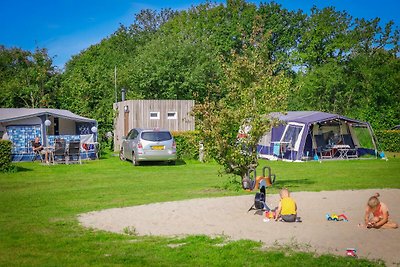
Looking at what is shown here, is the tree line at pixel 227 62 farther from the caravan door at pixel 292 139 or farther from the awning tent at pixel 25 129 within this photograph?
the awning tent at pixel 25 129

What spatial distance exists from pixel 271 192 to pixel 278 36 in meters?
40.8

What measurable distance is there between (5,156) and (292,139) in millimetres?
14006

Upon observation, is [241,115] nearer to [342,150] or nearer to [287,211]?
[287,211]

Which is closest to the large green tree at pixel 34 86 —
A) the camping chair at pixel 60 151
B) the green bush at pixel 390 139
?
the camping chair at pixel 60 151

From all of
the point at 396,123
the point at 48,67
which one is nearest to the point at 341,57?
the point at 396,123

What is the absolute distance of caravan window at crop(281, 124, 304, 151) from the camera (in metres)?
25.4

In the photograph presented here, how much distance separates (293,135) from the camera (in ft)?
85.9

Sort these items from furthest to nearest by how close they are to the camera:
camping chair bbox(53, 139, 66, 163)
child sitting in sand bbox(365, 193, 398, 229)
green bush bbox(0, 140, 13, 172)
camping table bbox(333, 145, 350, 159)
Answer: camping table bbox(333, 145, 350, 159) → camping chair bbox(53, 139, 66, 163) → green bush bbox(0, 140, 13, 172) → child sitting in sand bbox(365, 193, 398, 229)

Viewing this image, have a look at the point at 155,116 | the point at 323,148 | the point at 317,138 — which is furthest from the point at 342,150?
the point at 155,116

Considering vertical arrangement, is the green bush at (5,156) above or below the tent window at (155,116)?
below

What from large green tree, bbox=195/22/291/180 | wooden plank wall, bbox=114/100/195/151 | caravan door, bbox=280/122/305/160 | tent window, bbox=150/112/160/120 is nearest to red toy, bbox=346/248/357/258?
large green tree, bbox=195/22/291/180

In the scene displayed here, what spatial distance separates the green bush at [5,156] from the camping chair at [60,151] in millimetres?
3449

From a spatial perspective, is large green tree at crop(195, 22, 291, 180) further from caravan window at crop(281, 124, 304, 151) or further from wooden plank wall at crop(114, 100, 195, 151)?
wooden plank wall at crop(114, 100, 195, 151)

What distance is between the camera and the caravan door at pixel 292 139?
2534cm
